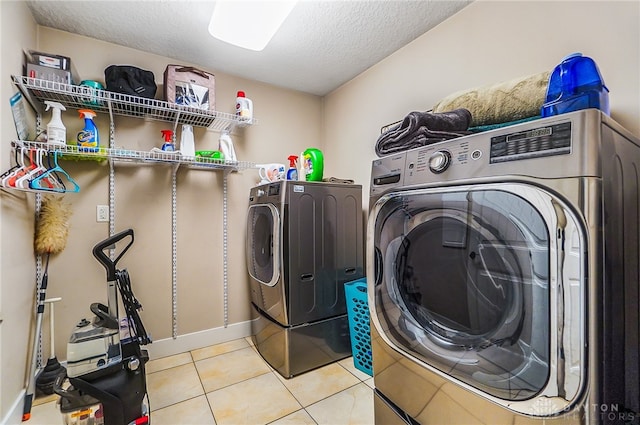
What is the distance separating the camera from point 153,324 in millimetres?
2160

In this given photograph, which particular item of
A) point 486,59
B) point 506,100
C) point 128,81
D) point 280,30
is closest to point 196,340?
point 128,81

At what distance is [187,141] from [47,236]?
1.07 meters

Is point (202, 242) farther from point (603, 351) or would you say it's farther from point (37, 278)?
point (603, 351)

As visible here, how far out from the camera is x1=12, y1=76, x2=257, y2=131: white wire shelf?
5.24 feet

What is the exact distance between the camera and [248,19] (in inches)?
57.2

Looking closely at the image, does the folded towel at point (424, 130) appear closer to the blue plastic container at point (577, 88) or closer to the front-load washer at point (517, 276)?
the front-load washer at point (517, 276)

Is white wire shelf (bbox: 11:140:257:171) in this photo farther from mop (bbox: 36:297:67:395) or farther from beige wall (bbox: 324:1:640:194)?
beige wall (bbox: 324:1:640:194)

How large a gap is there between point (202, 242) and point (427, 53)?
229 centimetres

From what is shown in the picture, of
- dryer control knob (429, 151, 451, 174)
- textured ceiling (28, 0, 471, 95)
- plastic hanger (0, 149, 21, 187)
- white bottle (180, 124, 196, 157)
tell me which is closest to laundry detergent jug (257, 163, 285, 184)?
white bottle (180, 124, 196, 157)

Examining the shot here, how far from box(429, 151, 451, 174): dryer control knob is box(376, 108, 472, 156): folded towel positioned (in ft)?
0.61

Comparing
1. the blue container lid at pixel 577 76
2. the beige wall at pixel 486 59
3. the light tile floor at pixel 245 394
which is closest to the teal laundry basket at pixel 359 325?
the light tile floor at pixel 245 394

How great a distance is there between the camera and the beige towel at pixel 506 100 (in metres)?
1.22

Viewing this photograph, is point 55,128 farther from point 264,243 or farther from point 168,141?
point 264,243

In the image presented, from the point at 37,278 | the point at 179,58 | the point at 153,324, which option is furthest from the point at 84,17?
the point at 153,324
